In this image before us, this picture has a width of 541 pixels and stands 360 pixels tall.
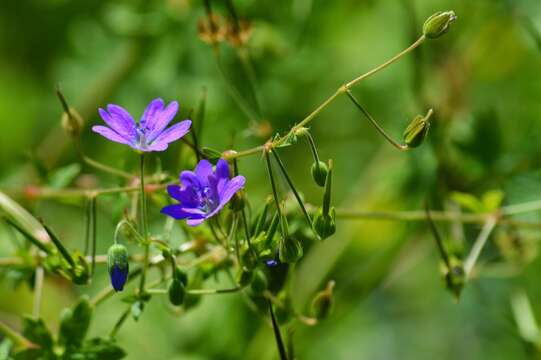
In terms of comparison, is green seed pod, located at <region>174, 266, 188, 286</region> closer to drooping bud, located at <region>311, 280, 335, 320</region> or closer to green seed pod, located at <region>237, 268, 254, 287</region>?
green seed pod, located at <region>237, 268, 254, 287</region>

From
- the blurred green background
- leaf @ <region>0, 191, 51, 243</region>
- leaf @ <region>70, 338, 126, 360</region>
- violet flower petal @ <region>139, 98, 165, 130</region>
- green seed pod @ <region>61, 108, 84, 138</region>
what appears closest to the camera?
violet flower petal @ <region>139, 98, 165, 130</region>

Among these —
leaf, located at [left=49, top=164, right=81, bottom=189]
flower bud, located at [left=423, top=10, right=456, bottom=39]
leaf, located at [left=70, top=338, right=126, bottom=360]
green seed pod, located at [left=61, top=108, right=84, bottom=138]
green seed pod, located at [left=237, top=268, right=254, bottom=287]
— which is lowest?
leaf, located at [left=70, top=338, right=126, bottom=360]

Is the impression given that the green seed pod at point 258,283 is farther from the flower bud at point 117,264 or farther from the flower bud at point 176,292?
the flower bud at point 117,264

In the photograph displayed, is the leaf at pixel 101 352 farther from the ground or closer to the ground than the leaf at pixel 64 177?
closer to the ground

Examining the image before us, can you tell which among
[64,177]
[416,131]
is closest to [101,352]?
[64,177]

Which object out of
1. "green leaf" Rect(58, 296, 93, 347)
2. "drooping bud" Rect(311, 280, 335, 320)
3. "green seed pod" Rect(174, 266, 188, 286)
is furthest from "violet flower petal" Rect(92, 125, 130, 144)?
"drooping bud" Rect(311, 280, 335, 320)

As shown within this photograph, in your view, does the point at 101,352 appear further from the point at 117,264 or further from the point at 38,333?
the point at 117,264

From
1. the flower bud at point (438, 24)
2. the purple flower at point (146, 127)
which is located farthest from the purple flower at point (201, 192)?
the flower bud at point (438, 24)

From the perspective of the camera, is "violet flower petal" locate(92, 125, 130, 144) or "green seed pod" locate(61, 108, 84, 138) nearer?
"violet flower petal" locate(92, 125, 130, 144)
